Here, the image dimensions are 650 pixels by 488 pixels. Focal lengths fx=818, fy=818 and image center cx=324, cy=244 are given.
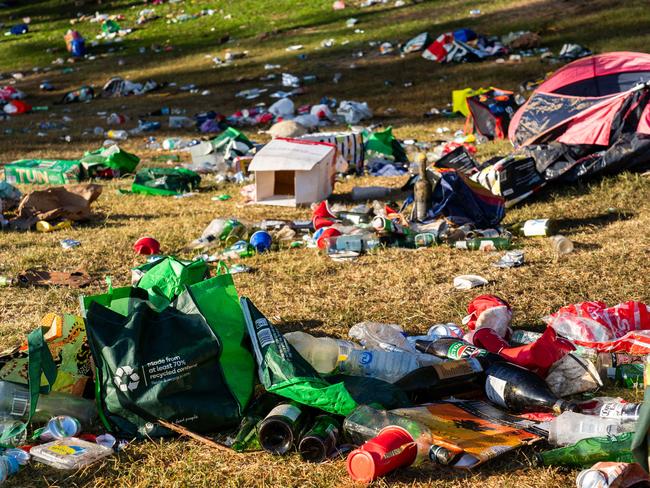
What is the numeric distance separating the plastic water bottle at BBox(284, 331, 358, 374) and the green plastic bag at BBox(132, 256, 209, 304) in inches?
28.4

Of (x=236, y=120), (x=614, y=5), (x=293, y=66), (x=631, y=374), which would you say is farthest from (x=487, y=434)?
(x=614, y=5)

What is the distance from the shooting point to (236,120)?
43.9 feet

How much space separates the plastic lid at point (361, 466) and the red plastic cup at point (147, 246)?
12.2ft

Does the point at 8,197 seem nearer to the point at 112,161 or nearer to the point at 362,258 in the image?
the point at 112,161

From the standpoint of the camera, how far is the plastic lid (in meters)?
2.82

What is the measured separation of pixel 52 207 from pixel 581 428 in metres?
5.70

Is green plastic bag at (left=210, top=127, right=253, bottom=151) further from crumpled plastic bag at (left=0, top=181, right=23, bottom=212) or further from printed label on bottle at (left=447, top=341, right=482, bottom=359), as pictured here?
printed label on bottle at (left=447, top=341, right=482, bottom=359)

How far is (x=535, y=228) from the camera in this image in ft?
19.9

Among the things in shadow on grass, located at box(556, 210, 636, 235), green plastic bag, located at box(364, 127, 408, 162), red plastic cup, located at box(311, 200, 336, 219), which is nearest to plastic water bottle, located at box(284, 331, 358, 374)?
red plastic cup, located at box(311, 200, 336, 219)

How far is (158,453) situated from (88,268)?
9.78 feet

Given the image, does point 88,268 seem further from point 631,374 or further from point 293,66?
point 293,66

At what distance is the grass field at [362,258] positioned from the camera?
119 inches

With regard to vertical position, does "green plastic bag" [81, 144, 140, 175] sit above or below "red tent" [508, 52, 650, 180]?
below

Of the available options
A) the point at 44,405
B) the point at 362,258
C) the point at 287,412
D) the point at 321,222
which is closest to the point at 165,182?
the point at 321,222
